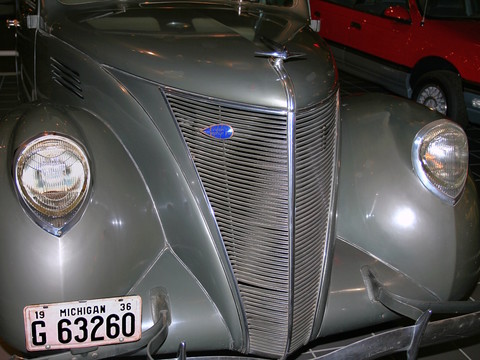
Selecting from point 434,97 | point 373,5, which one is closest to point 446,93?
point 434,97

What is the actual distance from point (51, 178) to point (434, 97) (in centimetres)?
503

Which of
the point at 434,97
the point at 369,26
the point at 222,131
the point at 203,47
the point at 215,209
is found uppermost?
the point at 203,47

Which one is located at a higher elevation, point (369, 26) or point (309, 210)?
point (369, 26)

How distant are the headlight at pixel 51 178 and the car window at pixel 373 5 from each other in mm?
5349

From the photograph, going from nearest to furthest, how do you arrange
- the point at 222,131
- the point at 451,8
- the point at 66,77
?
1. the point at 222,131
2. the point at 66,77
3. the point at 451,8

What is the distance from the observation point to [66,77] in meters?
2.78

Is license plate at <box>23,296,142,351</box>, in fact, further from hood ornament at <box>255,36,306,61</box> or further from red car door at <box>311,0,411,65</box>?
red car door at <box>311,0,411,65</box>

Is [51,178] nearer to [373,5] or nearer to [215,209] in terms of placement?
[215,209]

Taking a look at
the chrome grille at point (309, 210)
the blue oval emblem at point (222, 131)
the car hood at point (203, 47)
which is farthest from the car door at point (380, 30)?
the blue oval emblem at point (222, 131)

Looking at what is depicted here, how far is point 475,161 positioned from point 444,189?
10.5 ft

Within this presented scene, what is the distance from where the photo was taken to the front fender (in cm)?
258

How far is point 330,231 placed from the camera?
256 centimetres

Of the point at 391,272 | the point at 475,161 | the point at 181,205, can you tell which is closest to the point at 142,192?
the point at 181,205

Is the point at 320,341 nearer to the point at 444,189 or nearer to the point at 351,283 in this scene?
the point at 351,283
